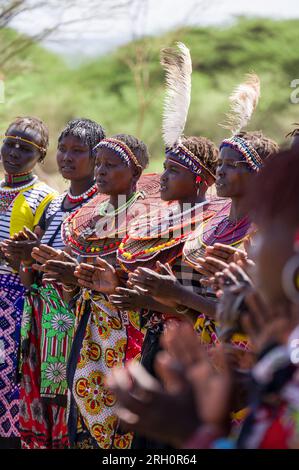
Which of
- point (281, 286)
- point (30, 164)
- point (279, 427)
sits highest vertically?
point (281, 286)

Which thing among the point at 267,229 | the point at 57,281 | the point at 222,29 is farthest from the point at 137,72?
the point at 267,229

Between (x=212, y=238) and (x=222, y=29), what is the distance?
14.9 metres

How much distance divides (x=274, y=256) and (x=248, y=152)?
2.40 metres

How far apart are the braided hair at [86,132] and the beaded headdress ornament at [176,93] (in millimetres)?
892

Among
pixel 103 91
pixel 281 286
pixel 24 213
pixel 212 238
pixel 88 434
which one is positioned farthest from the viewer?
pixel 103 91

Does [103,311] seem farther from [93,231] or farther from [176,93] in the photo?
[176,93]

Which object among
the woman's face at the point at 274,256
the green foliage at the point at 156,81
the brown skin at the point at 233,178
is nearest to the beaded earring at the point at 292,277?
the woman's face at the point at 274,256

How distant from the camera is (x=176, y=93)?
529cm

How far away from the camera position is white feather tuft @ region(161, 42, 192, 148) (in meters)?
5.21

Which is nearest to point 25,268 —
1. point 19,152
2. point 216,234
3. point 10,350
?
point 10,350

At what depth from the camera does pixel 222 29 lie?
1877 centimetres

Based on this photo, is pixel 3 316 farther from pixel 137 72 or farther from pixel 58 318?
pixel 137 72

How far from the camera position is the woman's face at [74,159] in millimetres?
5992

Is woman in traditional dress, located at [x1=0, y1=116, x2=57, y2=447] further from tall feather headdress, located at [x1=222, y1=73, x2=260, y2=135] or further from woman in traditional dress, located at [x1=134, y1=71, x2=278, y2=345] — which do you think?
tall feather headdress, located at [x1=222, y1=73, x2=260, y2=135]
